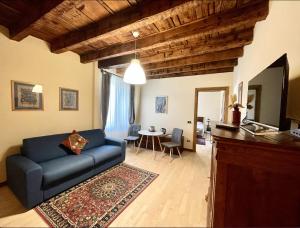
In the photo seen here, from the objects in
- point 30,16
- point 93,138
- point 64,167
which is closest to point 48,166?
point 64,167

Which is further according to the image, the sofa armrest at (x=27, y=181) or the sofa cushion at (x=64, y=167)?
the sofa cushion at (x=64, y=167)

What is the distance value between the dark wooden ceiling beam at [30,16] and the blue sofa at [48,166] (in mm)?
1660

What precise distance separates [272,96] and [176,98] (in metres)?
3.99

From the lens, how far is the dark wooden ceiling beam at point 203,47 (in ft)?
7.68

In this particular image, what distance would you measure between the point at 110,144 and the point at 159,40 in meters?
2.57

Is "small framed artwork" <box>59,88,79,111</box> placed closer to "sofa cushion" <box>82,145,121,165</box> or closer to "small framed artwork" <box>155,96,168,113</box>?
"sofa cushion" <box>82,145,121,165</box>

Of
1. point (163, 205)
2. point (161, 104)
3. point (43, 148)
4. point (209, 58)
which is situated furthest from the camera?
point (161, 104)

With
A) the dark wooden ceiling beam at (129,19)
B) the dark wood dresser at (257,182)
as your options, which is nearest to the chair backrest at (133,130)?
the dark wooden ceiling beam at (129,19)

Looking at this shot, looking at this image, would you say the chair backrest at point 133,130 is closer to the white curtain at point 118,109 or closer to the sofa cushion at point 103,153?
the white curtain at point 118,109

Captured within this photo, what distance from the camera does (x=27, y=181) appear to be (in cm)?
182

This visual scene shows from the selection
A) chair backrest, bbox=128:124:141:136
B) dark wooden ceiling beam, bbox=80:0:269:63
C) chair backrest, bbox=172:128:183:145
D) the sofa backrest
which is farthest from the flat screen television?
chair backrest, bbox=128:124:141:136

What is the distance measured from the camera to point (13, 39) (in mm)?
2324

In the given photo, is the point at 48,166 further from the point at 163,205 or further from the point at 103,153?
the point at 163,205

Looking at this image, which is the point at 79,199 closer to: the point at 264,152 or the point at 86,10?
the point at 264,152
